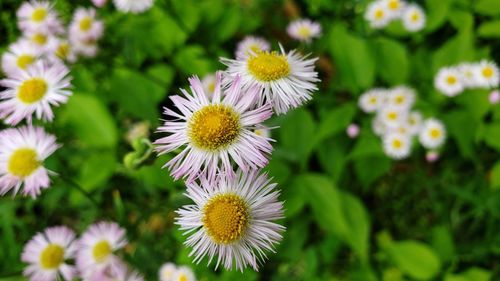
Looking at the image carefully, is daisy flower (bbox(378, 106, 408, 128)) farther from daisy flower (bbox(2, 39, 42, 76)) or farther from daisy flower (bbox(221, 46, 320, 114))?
daisy flower (bbox(2, 39, 42, 76))

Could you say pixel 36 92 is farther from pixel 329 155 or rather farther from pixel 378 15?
pixel 378 15

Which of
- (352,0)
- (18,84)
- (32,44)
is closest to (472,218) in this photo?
(352,0)

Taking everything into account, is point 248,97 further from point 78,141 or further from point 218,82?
point 78,141

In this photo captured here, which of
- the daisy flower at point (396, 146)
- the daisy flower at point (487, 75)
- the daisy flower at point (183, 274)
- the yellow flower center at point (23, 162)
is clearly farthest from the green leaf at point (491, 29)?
the yellow flower center at point (23, 162)

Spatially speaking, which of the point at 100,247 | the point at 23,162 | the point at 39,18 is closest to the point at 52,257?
the point at 100,247

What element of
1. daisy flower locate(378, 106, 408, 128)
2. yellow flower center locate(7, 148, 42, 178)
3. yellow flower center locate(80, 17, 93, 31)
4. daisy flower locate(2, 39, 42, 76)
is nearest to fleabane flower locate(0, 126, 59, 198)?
yellow flower center locate(7, 148, 42, 178)
